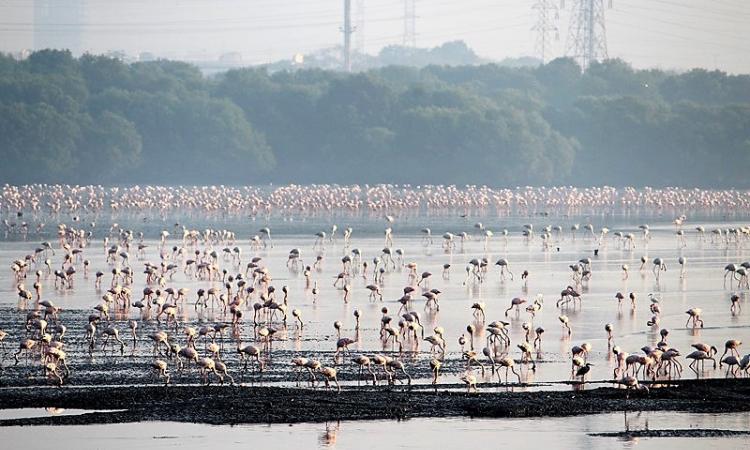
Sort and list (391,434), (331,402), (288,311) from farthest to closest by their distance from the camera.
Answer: (288,311), (331,402), (391,434)

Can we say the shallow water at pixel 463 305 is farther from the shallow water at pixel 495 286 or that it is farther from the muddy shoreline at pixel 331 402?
the muddy shoreline at pixel 331 402

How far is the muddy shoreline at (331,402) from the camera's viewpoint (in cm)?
1788

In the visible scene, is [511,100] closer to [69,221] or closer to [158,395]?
[69,221]

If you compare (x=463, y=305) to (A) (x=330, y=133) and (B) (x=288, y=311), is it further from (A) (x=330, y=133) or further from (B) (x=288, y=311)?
(A) (x=330, y=133)

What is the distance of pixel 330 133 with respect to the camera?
102m

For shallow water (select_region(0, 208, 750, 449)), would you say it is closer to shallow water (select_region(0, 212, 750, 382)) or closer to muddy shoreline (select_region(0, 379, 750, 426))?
shallow water (select_region(0, 212, 750, 382))

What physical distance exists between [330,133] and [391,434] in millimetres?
85041

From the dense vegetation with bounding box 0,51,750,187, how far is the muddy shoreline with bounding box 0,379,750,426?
244 ft

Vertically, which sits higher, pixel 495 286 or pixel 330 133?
pixel 330 133

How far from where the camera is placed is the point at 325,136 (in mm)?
101688

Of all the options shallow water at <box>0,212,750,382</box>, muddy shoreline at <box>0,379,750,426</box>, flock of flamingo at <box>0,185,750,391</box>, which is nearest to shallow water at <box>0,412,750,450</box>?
muddy shoreline at <box>0,379,750,426</box>

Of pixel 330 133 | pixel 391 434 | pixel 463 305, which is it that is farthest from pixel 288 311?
pixel 330 133

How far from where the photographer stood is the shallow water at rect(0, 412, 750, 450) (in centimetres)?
1658

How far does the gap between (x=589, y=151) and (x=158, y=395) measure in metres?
90.0
